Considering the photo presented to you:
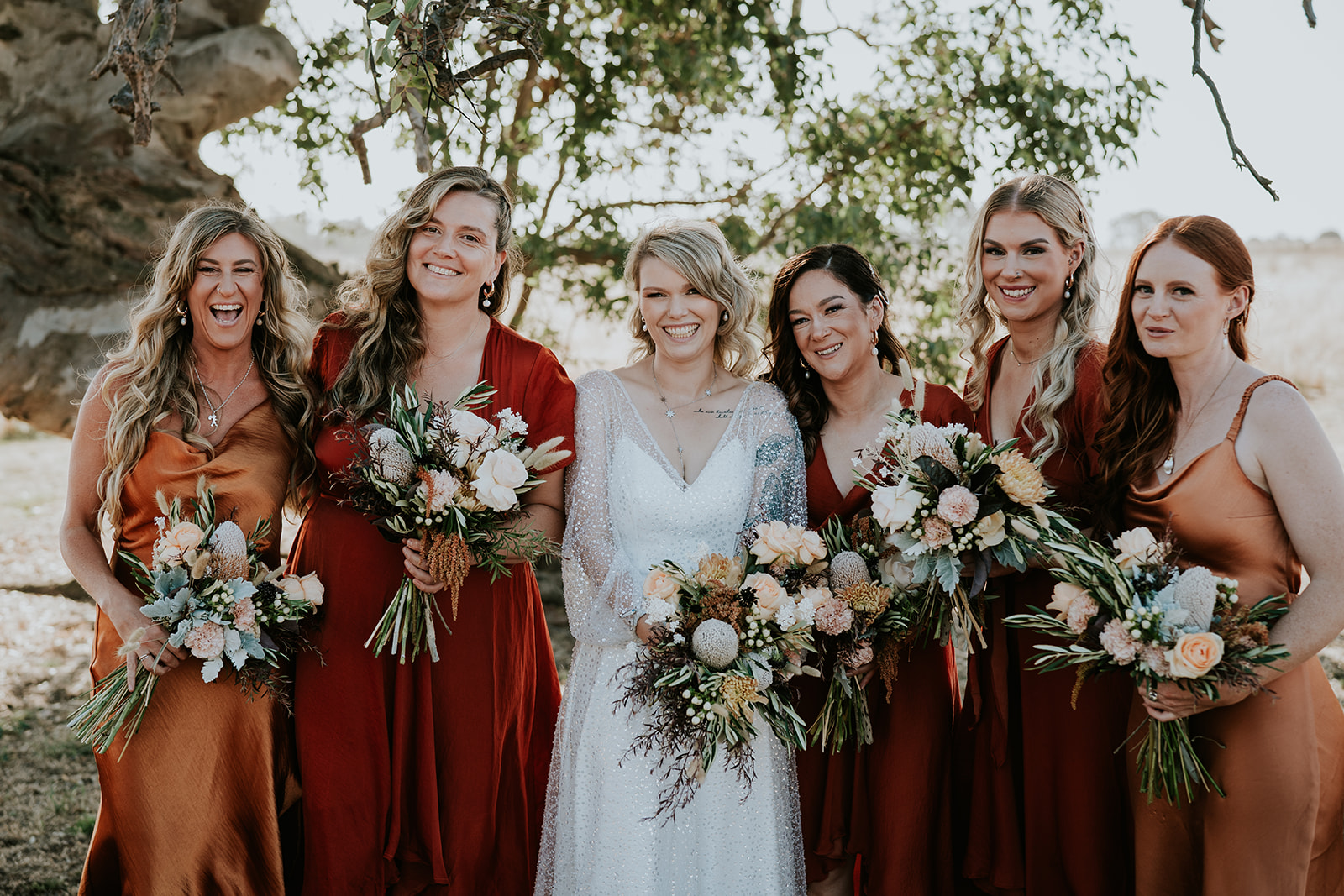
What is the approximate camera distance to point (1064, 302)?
3.88m

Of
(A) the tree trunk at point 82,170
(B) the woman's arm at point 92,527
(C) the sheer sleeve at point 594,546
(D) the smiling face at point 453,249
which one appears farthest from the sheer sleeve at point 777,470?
(A) the tree trunk at point 82,170

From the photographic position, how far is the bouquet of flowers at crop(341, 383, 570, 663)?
3.21m

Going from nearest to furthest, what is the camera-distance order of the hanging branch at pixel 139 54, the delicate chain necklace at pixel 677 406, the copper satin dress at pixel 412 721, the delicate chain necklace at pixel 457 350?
1. the copper satin dress at pixel 412 721
2. the delicate chain necklace at pixel 677 406
3. the delicate chain necklace at pixel 457 350
4. the hanging branch at pixel 139 54

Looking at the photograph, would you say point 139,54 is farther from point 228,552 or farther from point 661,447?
point 661,447

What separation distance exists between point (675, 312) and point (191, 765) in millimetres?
2267

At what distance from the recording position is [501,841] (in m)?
3.77

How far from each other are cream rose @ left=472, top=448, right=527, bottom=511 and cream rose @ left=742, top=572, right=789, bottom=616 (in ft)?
2.51

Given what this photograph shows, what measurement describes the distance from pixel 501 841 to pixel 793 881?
3.44 feet

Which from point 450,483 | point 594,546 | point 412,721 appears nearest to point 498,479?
point 450,483

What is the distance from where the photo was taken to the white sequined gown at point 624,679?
342 cm

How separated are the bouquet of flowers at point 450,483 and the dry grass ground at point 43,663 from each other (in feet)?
7.89

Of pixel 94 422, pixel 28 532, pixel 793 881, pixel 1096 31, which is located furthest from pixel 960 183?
pixel 28 532

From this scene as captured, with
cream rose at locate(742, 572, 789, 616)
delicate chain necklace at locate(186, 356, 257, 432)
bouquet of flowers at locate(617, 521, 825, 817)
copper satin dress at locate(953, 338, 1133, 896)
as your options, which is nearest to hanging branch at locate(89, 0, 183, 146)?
delicate chain necklace at locate(186, 356, 257, 432)

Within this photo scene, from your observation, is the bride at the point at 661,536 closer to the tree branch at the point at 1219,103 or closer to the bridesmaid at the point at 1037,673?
the bridesmaid at the point at 1037,673
